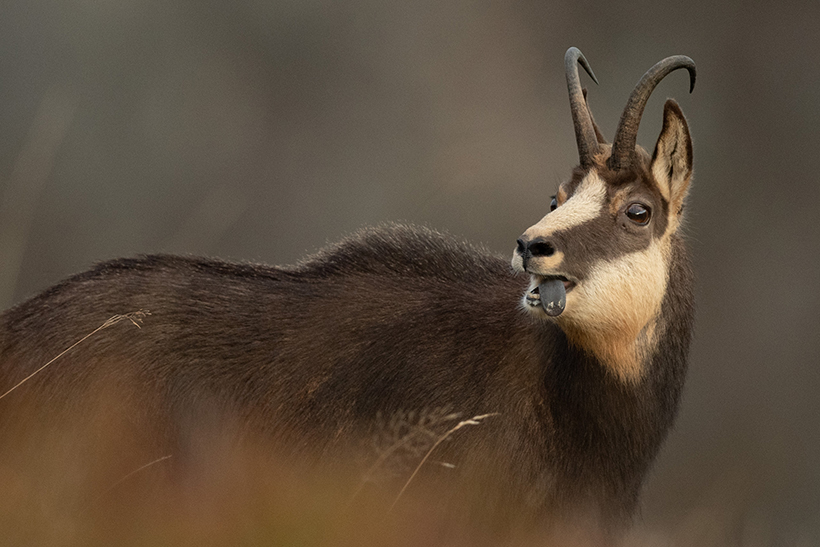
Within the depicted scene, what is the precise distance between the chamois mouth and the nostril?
160 mm

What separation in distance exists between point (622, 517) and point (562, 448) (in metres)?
0.58

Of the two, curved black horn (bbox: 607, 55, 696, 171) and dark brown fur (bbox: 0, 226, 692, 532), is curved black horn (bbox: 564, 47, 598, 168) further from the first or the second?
dark brown fur (bbox: 0, 226, 692, 532)

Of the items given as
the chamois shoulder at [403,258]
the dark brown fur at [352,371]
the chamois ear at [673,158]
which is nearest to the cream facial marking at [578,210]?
the chamois ear at [673,158]

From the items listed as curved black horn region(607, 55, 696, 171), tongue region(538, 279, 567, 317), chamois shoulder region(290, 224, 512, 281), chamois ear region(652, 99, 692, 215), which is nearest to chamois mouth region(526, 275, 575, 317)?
tongue region(538, 279, 567, 317)

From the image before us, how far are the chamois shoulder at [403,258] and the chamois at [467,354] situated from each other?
35 cm

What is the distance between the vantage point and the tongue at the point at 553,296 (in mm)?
5363

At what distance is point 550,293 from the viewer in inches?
213

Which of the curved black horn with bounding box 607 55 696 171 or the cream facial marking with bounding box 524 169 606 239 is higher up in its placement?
the curved black horn with bounding box 607 55 696 171

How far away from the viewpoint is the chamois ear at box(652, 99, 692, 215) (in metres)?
5.96

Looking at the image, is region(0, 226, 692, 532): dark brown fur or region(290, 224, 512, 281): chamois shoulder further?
region(290, 224, 512, 281): chamois shoulder

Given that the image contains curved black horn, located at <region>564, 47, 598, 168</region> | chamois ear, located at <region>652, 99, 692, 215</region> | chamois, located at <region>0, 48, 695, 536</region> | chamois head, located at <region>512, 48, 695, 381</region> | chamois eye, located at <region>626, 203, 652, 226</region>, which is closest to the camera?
chamois head, located at <region>512, 48, 695, 381</region>

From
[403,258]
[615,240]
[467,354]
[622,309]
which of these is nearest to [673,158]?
[615,240]

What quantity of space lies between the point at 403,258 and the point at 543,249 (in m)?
1.54

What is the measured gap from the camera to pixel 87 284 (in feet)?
20.3
